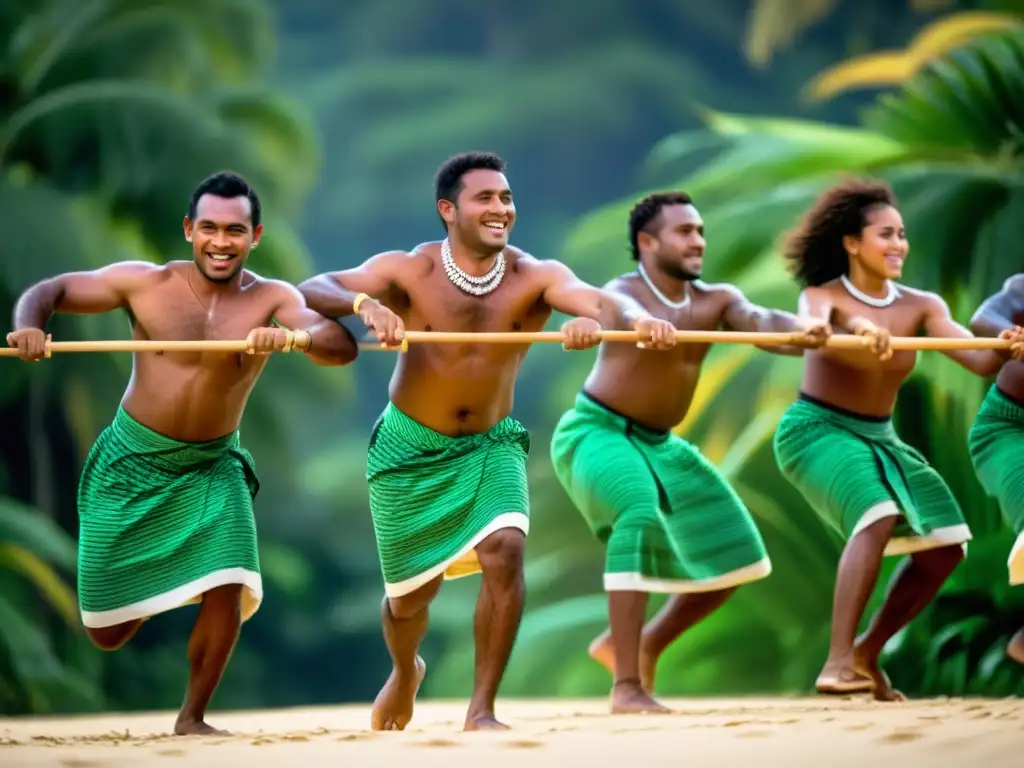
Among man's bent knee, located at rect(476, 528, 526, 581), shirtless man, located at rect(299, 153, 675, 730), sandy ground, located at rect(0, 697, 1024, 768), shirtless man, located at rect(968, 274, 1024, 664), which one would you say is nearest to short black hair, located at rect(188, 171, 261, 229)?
shirtless man, located at rect(299, 153, 675, 730)

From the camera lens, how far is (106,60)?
14.8 meters

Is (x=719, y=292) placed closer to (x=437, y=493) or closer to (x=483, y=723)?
(x=437, y=493)

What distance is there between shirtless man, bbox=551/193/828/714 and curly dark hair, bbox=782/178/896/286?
0.28m

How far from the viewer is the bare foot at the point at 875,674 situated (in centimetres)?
675

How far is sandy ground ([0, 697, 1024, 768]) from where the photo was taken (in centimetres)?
480

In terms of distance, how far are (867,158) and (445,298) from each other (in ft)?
19.6

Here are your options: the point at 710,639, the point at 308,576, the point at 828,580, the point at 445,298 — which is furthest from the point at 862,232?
the point at 308,576

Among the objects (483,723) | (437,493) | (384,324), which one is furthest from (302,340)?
(483,723)

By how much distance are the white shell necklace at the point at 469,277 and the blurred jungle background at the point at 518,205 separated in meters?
4.69

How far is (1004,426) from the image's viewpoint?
6887 mm

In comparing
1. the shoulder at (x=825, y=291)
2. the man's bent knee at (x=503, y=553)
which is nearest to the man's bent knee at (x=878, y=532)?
the shoulder at (x=825, y=291)

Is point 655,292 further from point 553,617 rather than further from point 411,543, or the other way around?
point 553,617

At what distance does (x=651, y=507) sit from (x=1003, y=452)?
123 cm

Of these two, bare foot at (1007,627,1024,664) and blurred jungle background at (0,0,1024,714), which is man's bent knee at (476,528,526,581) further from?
blurred jungle background at (0,0,1024,714)
